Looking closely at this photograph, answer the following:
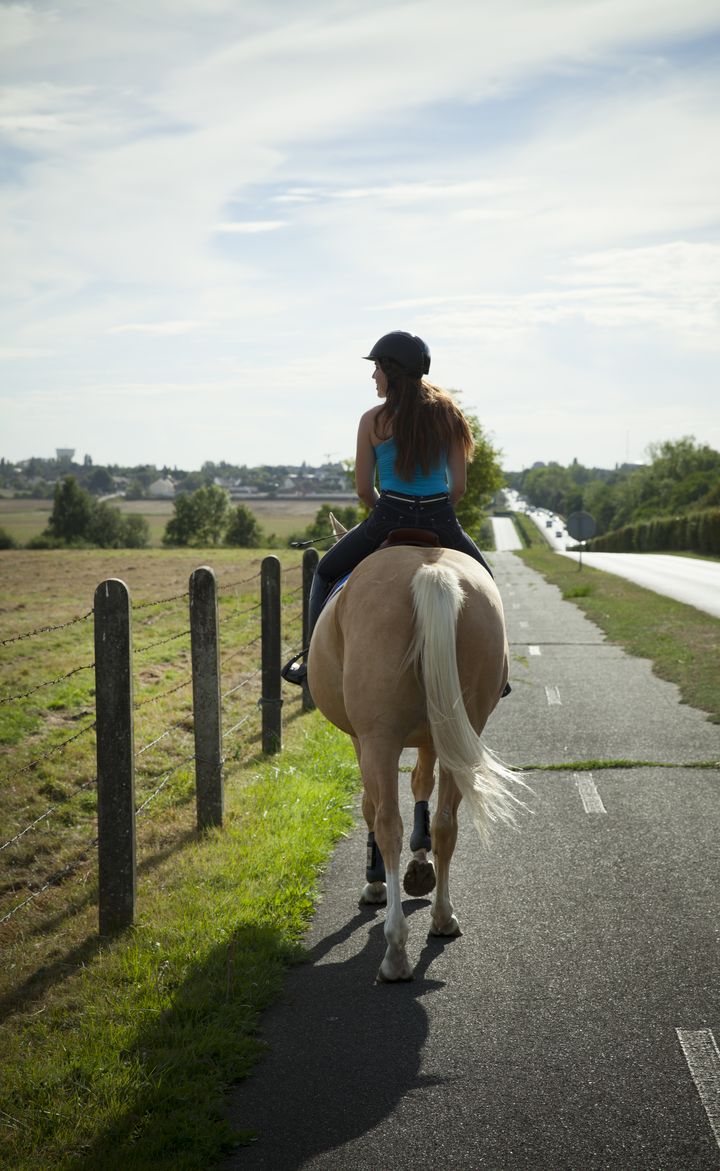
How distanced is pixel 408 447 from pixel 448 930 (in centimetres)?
251

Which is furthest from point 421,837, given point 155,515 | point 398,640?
point 155,515

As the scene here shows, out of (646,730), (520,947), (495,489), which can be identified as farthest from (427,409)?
(495,489)

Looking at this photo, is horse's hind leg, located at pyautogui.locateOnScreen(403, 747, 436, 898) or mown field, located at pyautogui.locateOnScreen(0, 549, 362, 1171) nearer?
mown field, located at pyautogui.locateOnScreen(0, 549, 362, 1171)

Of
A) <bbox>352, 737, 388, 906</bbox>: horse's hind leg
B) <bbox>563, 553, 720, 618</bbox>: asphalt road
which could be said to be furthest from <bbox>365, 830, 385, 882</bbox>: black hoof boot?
<bbox>563, 553, 720, 618</bbox>: asphalt road

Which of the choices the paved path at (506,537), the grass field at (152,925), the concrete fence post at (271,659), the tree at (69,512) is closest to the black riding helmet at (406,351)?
the grass field at (152,925)

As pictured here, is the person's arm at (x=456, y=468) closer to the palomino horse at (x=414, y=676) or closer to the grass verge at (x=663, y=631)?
the palomino horse at (x=414, y=676)

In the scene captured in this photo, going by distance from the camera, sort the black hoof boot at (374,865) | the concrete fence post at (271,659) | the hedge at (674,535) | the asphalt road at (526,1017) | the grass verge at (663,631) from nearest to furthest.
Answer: the asphalt road at (526,1017)
the black hoof boot at (374,865)
the concrete fence post at (271,659)
the grass verge at (663,631)
the hedge at (674,535)

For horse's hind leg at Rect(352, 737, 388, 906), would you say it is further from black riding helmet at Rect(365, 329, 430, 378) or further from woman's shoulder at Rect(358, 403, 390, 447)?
black riding helmet at Rect(365, 329, 430, 378)

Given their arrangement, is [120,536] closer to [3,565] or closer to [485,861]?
[3,565]

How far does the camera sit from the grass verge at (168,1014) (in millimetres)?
3461

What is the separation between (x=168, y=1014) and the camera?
14.2 ft

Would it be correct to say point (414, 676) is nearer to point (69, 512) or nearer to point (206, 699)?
point (206, 699)

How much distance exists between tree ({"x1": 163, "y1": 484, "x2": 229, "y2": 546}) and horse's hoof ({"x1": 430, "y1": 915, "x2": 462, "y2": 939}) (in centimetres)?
10127

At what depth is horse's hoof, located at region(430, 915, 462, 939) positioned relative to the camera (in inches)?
205
